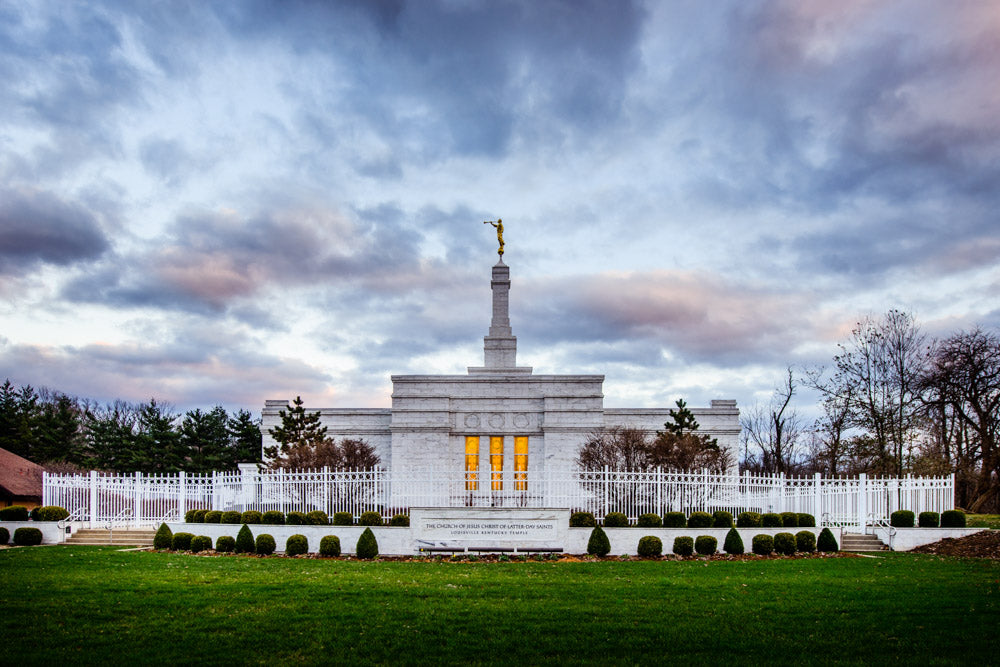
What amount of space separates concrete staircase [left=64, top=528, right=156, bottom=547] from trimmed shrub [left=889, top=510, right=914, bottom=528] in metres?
20.8

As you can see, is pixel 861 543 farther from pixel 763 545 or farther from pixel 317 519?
pixel 317 519

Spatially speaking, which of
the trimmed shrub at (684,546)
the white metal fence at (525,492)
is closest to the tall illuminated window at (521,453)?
the white metal fence at (525,492)

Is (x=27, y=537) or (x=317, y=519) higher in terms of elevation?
(x=317, y=519)

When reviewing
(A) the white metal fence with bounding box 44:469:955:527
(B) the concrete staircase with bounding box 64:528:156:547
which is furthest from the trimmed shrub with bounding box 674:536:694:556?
(B) the concrete staircase with bounding box 64:528:156:547

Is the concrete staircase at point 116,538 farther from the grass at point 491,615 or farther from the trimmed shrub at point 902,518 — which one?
the trimmed shrub at point 902,518

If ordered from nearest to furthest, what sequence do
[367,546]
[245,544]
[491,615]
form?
1. [491,615]
2. [367,546]
3. [245,544]

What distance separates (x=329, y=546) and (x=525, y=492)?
22.5 ft

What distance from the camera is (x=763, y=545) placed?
60.7ft

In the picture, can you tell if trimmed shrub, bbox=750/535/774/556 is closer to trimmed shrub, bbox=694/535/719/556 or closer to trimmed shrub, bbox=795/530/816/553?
trimmed shrub, bbox=795/530/816/553

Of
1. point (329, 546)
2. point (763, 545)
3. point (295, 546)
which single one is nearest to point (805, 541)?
point (763, 545)

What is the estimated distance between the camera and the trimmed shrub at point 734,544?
18.3m

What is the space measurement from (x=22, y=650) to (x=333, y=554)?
397 inches

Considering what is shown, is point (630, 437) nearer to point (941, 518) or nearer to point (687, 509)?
point (687, 509)

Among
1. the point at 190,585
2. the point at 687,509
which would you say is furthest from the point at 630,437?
the point at 190,585
